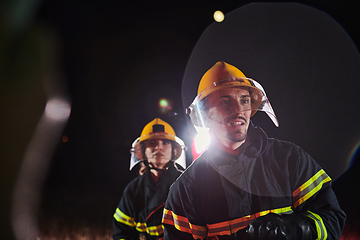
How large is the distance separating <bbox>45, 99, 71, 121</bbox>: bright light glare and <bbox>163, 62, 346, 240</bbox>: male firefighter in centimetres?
505

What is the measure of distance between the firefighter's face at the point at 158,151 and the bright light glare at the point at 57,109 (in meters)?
3.69

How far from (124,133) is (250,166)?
5.88 m

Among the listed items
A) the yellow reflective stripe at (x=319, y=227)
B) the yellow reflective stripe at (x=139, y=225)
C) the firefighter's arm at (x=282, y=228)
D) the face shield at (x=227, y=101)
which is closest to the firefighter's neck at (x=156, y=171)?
the yellow reflective stripe at (x=139, y=225)

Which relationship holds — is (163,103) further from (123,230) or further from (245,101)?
(245,101)

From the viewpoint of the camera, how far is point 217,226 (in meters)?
1.28

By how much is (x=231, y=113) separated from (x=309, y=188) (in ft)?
2.05

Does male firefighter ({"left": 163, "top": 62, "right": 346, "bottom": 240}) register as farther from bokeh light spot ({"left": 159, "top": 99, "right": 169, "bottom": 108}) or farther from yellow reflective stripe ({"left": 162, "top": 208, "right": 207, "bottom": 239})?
bokeh light spot ({"left": 159, "top": 99, "right": 169, "bottom": 108})

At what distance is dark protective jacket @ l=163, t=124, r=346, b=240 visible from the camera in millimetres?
1208

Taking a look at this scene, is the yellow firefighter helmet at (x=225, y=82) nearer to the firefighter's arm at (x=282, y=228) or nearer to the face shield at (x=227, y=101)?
the face shield at (x=227, y=101)

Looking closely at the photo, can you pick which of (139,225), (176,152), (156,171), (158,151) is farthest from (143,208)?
(176,152)

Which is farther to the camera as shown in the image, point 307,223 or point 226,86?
point 226,86

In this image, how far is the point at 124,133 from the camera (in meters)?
6.77

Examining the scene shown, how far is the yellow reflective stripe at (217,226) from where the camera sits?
124 centimetres

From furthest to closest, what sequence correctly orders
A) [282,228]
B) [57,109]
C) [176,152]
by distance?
[57,109], [176,152], [282,228]
